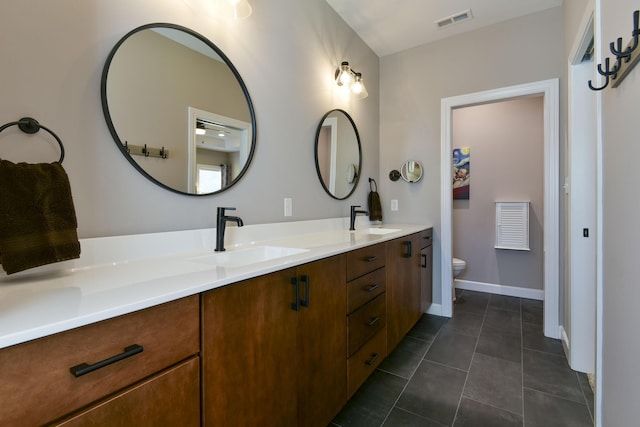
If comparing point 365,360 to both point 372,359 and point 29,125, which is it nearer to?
point 372,359

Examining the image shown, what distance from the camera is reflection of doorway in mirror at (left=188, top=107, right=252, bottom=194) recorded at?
54.9 inches

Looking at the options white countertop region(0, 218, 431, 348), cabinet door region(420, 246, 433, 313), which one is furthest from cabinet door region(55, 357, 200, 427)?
cabinet door region(420, 246, 433, 313)

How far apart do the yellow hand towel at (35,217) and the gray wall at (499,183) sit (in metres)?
3.72

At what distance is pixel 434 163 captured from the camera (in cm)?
284

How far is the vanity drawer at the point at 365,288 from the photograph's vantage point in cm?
146

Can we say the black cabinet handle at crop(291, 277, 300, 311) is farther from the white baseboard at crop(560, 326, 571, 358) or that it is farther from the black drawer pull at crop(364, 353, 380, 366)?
the white baseboard at crop(560, 326, 571, 358)

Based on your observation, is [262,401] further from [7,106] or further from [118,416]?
[7,106]

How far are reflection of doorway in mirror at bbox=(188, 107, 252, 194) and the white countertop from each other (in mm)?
297

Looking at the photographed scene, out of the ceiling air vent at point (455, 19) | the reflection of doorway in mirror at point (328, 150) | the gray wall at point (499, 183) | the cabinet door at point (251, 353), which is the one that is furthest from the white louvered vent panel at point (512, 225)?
the cabinet door at point (251, 353)

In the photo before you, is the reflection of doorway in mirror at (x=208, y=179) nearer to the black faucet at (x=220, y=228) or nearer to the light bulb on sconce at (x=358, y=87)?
the black faucet at (x=220, y=228)

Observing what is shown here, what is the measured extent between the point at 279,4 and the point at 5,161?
5.48ft

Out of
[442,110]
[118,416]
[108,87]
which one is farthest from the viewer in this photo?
[442,110]

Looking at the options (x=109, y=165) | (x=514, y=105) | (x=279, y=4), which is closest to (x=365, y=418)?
(x=109, y=165)

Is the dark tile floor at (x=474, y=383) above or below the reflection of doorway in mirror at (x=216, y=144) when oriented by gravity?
below
